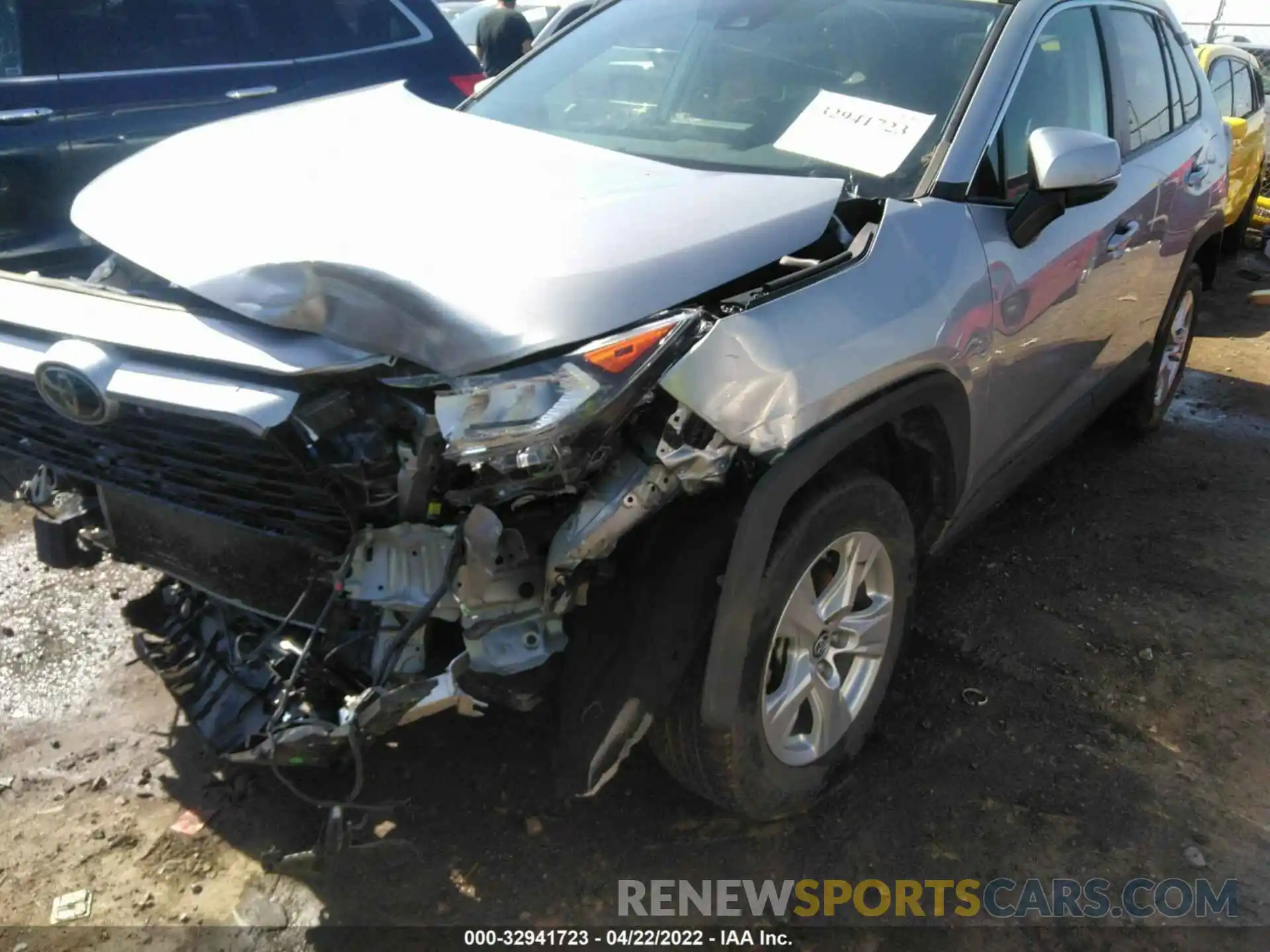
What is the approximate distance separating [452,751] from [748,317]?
1.43 metres

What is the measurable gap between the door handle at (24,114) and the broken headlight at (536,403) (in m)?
3.20

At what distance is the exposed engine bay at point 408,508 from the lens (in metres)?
1.78

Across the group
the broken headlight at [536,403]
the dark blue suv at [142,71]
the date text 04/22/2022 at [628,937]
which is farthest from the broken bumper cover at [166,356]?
the dark blue suv at [142,71]

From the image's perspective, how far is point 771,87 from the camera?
2.90 metres

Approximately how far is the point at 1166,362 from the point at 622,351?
3755mm

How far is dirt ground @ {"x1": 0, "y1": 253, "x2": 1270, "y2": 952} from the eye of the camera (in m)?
2.29

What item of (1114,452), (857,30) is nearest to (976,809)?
(857,30)

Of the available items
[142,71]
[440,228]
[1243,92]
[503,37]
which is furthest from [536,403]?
[1243,92]

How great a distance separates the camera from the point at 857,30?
2.92m

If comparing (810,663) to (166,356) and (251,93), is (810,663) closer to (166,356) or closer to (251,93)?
(166,356)

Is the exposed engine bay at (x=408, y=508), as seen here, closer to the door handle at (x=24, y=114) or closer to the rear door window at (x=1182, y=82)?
the door handle at (x=24, y=114)

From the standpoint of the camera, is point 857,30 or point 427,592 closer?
point 427,592

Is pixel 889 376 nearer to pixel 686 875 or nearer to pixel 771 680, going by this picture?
pixel 771 680

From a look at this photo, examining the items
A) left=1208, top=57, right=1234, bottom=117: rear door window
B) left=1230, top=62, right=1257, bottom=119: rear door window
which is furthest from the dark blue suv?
left=1230, top=62, right=1257, bottom=119: rear door window
